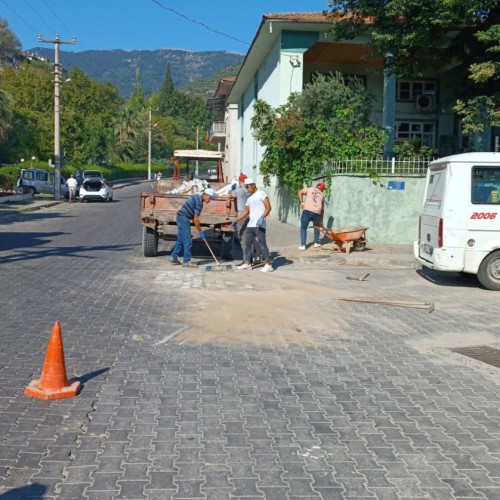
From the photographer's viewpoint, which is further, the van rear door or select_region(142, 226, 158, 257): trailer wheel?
select_region(142, 226, 158, 257): trailer wheel

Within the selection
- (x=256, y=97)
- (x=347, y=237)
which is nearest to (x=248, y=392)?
(x=347, y=237)

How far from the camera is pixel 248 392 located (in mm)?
6066

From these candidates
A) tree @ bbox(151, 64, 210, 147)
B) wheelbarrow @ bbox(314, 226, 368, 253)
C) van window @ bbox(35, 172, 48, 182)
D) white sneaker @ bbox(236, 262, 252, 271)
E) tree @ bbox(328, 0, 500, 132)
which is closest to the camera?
white sneaker @ bbox(236, 262, 252, 271)

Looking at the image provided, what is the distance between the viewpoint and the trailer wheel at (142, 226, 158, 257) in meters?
15.3

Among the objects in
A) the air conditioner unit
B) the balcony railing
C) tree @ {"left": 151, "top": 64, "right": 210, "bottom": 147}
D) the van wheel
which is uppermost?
tree @ {"left": 151, "top": 64, "right": 210, "bottom": 147}

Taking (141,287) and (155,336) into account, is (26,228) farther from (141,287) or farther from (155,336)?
(155,336)

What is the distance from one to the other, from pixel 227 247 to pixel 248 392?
9359 millimetres

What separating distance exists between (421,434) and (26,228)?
758 inches

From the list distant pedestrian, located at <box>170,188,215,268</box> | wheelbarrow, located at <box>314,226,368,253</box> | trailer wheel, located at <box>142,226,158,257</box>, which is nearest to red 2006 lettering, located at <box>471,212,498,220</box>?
wheelbarrow, located at <box>314,226,368,253</box>

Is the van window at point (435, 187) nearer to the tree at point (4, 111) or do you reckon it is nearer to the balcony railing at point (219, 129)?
the tree at point (4, 111)

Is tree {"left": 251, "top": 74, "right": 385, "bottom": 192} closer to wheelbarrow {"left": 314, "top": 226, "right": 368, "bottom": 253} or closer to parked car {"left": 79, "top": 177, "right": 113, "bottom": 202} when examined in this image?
wheelbarrow {"left": 314, "top": 226, "right": 368, "bottom": 253}

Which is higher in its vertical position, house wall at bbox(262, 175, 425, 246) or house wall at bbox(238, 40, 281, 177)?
house wall at bbox(238, 40, 281, 177)

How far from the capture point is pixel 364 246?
53.8 feet

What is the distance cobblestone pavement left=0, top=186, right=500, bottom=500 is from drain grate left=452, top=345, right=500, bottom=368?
15 centimetres
